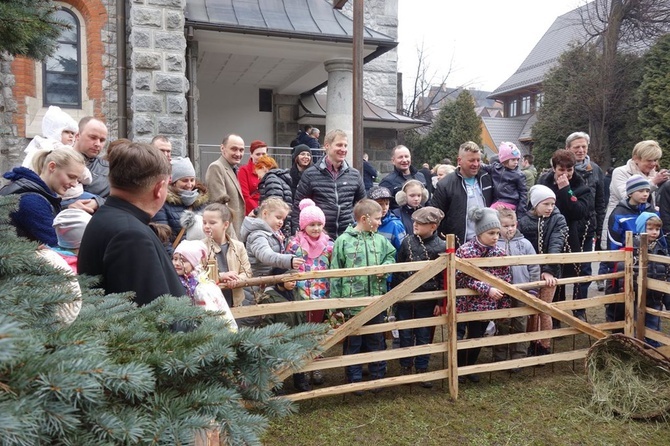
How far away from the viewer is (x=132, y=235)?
6.30 ft

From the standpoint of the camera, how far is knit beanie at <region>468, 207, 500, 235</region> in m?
4.77

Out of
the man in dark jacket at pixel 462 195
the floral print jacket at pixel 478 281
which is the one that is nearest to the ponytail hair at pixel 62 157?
the floral print jacket at pixel 478 281

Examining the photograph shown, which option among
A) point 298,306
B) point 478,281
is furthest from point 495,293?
point 298,306

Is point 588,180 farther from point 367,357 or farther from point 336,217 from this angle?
point 367,357

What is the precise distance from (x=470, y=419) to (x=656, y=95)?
18.3m

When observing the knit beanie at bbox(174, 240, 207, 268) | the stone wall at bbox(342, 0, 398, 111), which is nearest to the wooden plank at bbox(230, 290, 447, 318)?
the knit beanie at bbox(174, 240, 207, 268)

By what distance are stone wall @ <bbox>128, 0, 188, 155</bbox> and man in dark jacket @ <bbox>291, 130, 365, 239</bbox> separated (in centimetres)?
277

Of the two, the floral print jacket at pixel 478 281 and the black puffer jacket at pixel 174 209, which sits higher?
the black puffer jacket at pixel 174 209

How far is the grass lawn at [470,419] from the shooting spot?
384 centimetres

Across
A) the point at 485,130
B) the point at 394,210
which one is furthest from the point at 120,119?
the point at 485,130

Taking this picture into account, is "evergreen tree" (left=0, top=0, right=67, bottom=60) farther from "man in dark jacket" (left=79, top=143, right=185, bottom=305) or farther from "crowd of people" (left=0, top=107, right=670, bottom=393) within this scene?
"man in dark jacket" (left=79, top=143, right=185, bottom=305)

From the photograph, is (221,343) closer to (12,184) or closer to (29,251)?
(29,251)

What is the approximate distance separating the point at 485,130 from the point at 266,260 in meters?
36.5

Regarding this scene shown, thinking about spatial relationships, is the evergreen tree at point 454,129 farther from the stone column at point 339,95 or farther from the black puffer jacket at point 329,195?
the black puffer jacket at point 329,195
